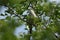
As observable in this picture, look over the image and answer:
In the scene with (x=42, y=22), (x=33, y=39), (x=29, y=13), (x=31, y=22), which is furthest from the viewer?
(x=29, y=13)

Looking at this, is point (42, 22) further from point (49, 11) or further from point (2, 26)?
point (2, 26)

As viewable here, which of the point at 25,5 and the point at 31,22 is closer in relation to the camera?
the point at 31,22

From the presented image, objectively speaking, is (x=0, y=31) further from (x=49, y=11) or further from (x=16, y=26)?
(x=49, y=11)

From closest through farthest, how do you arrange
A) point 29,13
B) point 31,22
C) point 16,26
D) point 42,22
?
point 16,26, point 42,22, point 31,22, point 29,13

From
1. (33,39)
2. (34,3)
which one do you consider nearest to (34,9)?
(34,3)

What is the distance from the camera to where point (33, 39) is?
62.9 inches

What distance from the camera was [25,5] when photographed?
101 inches

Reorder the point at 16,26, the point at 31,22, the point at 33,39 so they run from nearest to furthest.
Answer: the point at 16,26 → the point at 33,39 → the point at 31,22

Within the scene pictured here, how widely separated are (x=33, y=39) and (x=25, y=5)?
3.45 feet

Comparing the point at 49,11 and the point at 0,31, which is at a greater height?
the point at 0,31

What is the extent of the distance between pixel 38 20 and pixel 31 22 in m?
0.16

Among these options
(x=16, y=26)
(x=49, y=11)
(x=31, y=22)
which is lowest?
(x=31, y=22)

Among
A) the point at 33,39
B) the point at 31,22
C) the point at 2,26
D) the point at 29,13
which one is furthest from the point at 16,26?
the point at 29,13

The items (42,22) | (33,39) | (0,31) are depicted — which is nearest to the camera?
(0,31)
